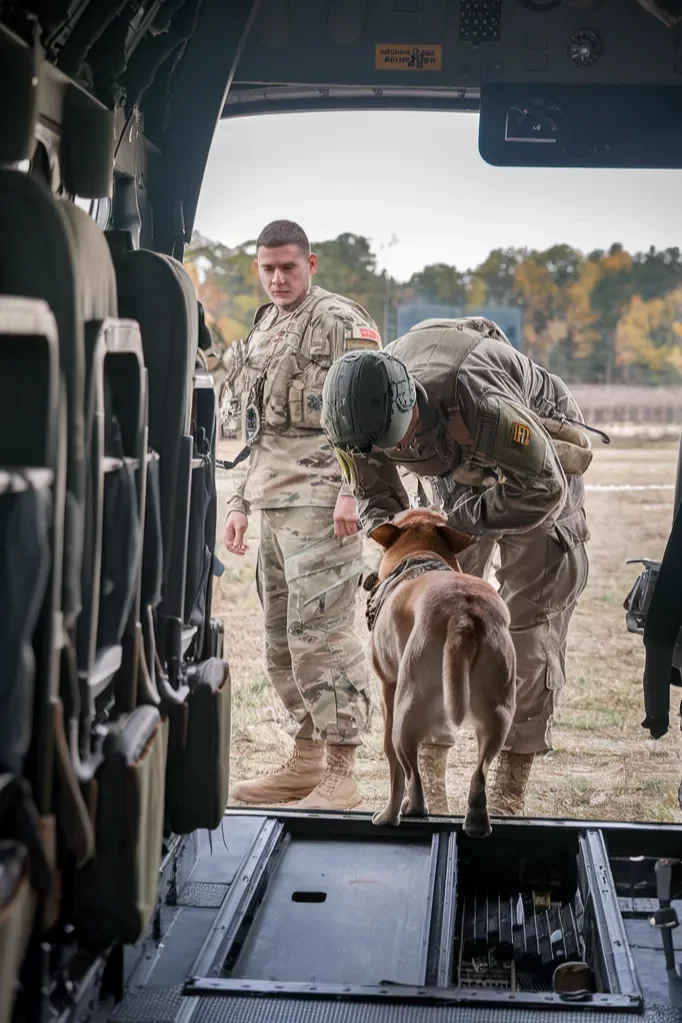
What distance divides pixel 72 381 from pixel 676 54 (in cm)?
235

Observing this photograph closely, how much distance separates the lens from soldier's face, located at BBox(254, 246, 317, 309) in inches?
172

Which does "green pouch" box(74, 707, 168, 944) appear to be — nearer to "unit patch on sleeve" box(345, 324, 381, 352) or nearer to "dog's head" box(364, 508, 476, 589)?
"dog's head" box(364, 508, 476, 589)

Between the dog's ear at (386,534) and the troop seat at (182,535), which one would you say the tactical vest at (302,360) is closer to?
the dog's ear at (386,534)

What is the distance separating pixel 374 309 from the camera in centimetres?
1391

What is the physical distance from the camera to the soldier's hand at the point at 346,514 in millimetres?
4156

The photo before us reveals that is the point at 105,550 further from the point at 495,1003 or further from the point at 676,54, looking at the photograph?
the point at 676,54

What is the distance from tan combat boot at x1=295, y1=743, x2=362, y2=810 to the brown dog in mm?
847

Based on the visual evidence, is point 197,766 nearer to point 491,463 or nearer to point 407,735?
point 407,735

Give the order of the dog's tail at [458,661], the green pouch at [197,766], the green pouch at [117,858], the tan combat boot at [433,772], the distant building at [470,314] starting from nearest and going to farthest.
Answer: the green pouch at [117,858], the green pouch at [197,766], the dog's tail at [458,661], the tan combat boot at [433,772], the distant building at [470,314]

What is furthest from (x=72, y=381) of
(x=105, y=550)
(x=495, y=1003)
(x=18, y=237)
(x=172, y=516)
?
(x=495, y=1003)

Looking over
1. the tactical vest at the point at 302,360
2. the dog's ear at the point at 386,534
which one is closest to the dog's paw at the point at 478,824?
the dog's ear at the point at 386,534

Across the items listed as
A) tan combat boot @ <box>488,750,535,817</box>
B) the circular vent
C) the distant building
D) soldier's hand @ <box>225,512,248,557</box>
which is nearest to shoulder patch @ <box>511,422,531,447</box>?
the circular vent

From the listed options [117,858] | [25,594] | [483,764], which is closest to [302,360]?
[483,764]

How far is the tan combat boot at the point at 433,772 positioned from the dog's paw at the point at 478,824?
919 millimetres
